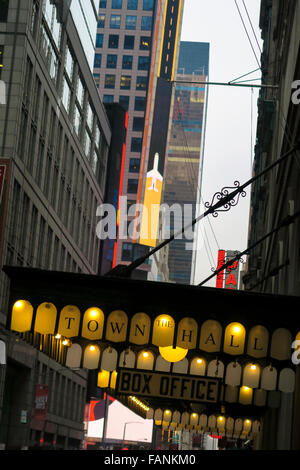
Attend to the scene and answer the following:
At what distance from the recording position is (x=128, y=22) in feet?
511

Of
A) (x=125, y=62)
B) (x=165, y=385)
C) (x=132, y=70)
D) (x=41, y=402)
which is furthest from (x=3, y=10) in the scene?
(x=125, y=62)

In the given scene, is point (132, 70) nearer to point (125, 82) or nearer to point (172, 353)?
point (125, 82)

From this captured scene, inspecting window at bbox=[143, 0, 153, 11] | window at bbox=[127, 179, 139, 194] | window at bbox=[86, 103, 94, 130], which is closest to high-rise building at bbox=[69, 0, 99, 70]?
window at bbox=[86, 103, 94, 130]

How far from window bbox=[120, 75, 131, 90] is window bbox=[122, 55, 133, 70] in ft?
5.43

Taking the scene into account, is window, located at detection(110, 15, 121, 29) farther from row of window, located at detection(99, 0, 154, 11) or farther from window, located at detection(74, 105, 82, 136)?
window, located at detection(74, 105, 82, 136)

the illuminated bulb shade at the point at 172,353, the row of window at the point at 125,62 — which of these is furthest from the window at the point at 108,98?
the illuminated bulb shade at the point at 172,353

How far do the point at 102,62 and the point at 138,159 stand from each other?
1935 centimetres

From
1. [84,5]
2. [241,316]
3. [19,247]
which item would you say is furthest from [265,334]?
[84,5]

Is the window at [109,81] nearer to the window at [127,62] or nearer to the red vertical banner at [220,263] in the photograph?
the window at [127,62]

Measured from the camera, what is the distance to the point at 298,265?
56.9 feet

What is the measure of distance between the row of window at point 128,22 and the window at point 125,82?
9.02 meters

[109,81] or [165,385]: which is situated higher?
[109,81]

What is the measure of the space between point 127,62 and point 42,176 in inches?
3909
